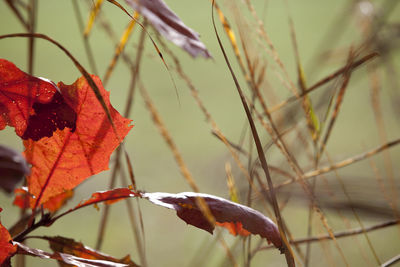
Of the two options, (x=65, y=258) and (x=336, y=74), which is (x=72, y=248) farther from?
(x=336, y=74)

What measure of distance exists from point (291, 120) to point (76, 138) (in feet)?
0.39

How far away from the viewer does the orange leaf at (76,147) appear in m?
0.20

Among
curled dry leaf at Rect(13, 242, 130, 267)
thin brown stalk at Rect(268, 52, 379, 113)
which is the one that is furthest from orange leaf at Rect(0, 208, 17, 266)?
thin brown stalk at Rect(268, 52, 379, 113)

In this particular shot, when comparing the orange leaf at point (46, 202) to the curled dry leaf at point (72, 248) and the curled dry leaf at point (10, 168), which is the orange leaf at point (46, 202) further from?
the curled dry leaf at point (10, 168)

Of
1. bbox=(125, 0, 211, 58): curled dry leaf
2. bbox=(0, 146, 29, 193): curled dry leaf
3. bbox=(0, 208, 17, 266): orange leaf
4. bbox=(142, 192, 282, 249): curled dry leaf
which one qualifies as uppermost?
bbox=(125, 0, 211, 58): curled dry leaf

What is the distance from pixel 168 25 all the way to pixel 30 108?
79 mm

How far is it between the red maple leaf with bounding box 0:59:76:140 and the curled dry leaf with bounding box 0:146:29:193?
85 millimetres

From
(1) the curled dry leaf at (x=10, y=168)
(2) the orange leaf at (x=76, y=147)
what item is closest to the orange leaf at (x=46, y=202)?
(2) the orange leaf at (x=76, y=147)

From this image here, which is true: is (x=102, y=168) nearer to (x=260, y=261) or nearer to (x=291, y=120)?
(x=291, y=120)

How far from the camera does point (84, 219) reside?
1.11m

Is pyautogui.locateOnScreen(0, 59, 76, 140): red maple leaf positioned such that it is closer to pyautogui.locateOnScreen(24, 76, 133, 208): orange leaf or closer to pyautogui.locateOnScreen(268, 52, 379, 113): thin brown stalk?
pyautogui.locateOnScreen(24, 76, 133, 208): orange leaf

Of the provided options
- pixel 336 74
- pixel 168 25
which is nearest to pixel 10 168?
pixel 168 25

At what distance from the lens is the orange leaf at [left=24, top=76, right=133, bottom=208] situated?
0.66 feet

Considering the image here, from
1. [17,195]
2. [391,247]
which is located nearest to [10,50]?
[391,247]
